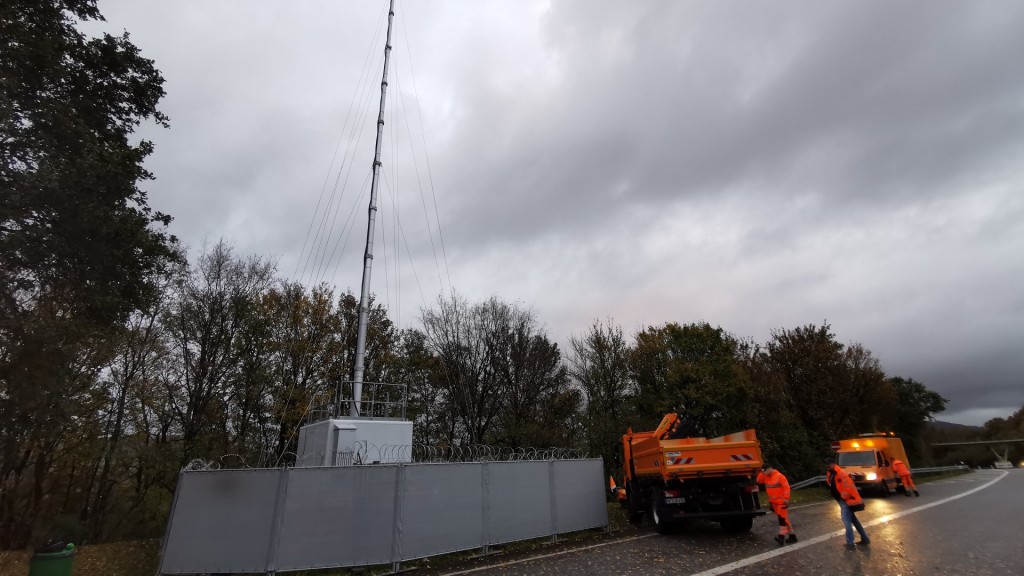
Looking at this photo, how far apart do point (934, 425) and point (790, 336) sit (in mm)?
40744

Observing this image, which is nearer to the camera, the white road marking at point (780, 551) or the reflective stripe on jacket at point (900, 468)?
the white road marking at point (780, 551)

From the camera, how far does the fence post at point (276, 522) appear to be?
830 centimetres

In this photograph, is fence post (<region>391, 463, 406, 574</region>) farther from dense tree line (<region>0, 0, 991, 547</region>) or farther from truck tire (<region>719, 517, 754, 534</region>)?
truck tire (<region>719, 517, 754, 534</region>)

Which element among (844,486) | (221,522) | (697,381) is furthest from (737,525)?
(697,381)

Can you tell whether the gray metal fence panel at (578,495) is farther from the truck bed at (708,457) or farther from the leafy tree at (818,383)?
the leafy tree at (818,383)

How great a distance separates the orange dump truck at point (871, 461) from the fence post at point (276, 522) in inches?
820

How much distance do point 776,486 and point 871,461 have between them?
14.1 m

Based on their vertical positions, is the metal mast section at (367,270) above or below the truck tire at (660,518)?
above

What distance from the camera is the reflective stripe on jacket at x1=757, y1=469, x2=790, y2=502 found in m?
10.2

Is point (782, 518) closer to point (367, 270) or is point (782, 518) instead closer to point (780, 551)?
point (780, 551)

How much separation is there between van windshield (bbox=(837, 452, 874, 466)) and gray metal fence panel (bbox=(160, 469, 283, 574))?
22.6 metres

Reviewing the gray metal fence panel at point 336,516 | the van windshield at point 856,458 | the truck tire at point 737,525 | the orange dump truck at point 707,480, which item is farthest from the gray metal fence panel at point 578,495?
the van windshield at point 856,458

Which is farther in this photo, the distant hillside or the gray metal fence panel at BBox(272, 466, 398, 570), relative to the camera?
the distant hillside

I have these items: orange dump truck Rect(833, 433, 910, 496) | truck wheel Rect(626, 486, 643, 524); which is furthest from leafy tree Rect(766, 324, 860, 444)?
truck wheel Rect(626, 486, 643, 524)
